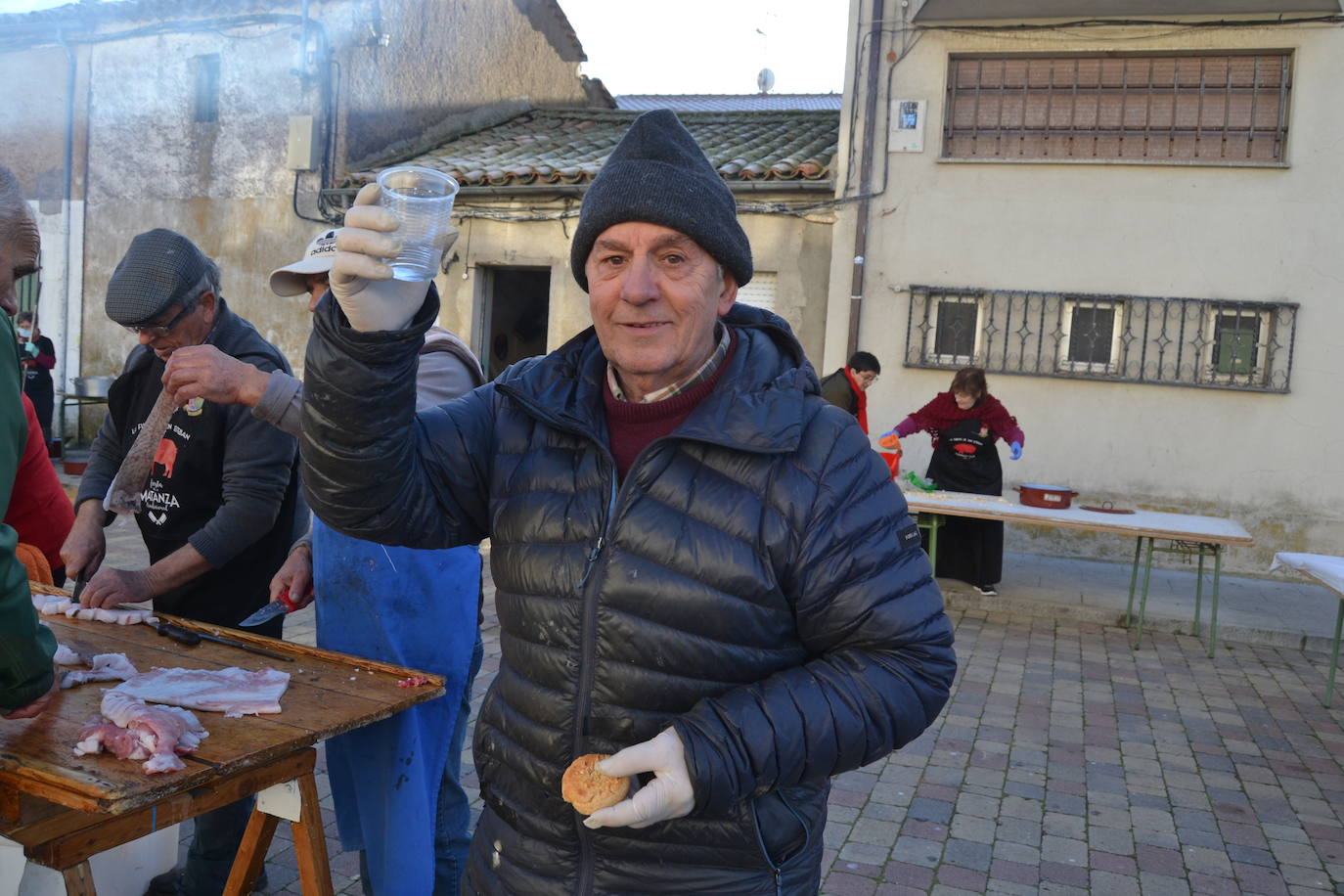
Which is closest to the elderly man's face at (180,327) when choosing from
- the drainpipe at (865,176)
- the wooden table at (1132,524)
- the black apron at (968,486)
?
the wooden table at (1132,524)

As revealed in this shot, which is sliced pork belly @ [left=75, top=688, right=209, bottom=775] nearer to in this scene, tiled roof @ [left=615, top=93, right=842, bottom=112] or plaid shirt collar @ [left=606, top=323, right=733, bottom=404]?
plaid shirt collar @ [left=606, top=323, right=733, bottom=404]

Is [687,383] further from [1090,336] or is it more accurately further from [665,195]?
[1090,336]

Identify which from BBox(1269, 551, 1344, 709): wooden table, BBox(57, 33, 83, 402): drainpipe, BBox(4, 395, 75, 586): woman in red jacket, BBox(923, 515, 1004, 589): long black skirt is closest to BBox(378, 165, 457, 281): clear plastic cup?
BBox(4, 395, 75, 586): woman in red jacket

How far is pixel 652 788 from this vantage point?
1.41 metres

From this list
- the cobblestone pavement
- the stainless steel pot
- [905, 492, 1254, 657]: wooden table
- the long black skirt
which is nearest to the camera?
the cobblestone pavement

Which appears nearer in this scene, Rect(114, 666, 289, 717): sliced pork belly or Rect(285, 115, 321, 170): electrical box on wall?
Rect(114, 666, 289, 717): sliced pork belly

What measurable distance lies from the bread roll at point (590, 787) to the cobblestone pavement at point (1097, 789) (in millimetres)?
2258

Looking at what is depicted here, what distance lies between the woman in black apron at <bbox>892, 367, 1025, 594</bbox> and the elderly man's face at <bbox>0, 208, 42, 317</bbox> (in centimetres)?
729

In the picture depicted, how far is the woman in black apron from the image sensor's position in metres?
8.50

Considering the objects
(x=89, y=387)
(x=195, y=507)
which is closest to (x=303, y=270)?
(x=195, y=507)

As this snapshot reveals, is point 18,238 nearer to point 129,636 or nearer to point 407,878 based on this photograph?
point 129,636

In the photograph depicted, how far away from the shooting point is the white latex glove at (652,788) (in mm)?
1406

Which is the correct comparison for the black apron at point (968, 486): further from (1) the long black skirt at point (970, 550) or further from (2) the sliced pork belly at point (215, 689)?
(2) the sliced pork belly at point (215, 689)

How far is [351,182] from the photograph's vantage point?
503 inches
